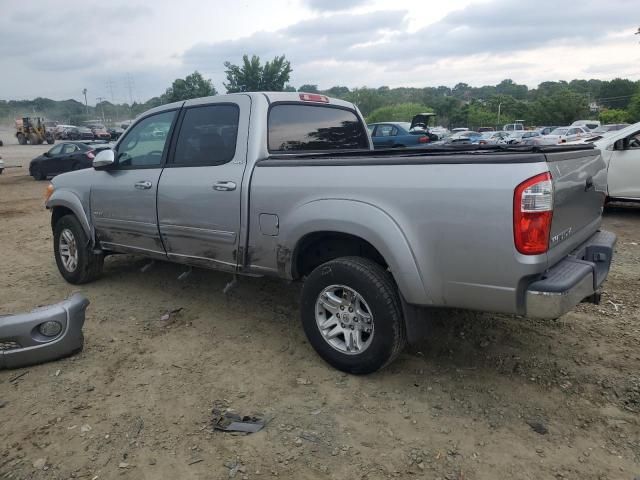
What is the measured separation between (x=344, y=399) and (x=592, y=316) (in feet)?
7.72

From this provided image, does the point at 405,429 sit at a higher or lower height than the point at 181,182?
lower

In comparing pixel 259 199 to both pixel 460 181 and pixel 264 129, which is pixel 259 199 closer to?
pixel 264 129

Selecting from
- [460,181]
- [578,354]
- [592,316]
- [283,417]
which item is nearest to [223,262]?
[283,417]

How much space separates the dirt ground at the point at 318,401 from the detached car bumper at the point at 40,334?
0.10m

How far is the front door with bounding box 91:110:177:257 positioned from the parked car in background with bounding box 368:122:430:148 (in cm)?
1227

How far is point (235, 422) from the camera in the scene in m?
2.84

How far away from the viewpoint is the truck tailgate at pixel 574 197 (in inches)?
103

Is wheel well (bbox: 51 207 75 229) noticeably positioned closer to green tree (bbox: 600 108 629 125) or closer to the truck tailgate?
the truck tailgate

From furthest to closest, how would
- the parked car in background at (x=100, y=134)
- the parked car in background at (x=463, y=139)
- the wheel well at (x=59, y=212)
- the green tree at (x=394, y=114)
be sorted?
1. the green tree at (x=394, y=114)
2. the parked car in background at (x=100, y=134)
3. the parked car in background at (x=463, y=139)
4. the wheel well at (x=59, y=212)

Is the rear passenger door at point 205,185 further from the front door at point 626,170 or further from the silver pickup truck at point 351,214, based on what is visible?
the front door at point 626,170

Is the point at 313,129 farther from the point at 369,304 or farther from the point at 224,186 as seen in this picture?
the point at 369,304

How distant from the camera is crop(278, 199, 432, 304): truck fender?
2.83 m

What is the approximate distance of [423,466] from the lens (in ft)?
8.02

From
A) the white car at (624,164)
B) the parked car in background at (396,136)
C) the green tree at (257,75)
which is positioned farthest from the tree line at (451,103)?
the white car at (624,164)
